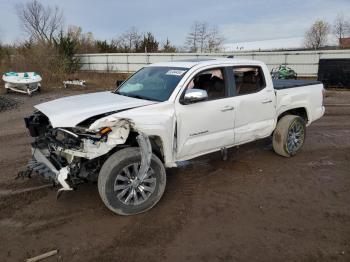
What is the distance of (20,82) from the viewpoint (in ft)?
53.8

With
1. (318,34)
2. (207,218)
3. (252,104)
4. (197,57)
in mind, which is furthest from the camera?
(318,34)

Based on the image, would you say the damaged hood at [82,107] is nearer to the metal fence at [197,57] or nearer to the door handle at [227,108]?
the door handle at [227,108]

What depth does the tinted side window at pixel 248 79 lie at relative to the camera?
5219 mm

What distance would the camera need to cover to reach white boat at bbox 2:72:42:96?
1644 centimetres

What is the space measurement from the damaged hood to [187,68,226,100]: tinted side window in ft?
3.41

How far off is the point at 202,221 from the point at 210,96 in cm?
191

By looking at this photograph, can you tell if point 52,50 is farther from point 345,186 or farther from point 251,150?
point 345,186

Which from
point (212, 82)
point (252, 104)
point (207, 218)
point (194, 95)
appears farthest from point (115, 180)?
point (252, 104)

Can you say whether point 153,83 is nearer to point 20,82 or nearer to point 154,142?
point 154,142

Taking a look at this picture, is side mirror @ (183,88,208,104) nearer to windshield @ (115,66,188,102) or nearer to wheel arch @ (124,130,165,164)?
windshield @ (115,66,188,102)

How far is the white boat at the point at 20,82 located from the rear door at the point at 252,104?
13946 millimetres

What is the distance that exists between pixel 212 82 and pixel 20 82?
1424 cm

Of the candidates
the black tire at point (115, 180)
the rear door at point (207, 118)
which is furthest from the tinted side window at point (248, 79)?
the black tire at point (115, 180)

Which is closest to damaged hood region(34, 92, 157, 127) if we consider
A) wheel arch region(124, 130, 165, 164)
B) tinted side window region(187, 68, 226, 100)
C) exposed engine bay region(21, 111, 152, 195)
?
exposed engine bay region(21, 111, 152, 195)
